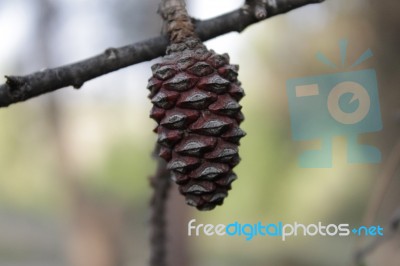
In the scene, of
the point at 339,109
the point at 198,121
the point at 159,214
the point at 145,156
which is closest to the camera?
the point at 198,121

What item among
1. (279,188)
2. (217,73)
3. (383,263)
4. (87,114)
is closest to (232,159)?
(217,73)

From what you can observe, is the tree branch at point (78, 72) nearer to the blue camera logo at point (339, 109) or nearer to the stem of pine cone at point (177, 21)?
the stem of pine cone at point (177, 21)

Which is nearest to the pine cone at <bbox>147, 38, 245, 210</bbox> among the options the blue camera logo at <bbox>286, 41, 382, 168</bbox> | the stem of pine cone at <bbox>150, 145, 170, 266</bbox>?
the stem of pine cone at <bbox>150, 145, 170, 266</bbox>

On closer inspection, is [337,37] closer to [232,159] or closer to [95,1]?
[232,159]

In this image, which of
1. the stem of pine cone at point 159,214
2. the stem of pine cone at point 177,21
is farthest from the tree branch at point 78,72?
the stem of pine cone at point 159,214

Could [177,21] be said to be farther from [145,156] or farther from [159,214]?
[145,156]

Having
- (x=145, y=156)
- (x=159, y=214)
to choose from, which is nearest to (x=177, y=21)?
(x=159, y=214)
